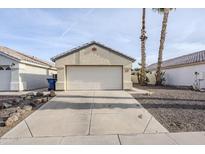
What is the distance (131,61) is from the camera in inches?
727

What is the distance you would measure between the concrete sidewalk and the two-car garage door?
12.4 m

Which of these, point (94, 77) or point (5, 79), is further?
point (5, 79)

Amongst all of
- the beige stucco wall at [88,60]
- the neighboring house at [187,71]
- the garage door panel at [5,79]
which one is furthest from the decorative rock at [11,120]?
the neighboring house at [187,71]

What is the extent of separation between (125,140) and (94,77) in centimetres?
1303

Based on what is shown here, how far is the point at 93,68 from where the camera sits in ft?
60.9

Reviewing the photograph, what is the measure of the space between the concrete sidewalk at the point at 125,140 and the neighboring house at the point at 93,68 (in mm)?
12184

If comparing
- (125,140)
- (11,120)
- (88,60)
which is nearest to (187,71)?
(88,60)

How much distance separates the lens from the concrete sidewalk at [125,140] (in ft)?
17.9

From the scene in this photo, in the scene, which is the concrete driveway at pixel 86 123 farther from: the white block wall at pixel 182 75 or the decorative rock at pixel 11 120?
the white block wall at pixel 182 75

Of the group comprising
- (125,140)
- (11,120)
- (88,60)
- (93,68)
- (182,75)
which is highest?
(88,60)

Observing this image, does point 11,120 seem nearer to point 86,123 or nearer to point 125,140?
point 86,123
